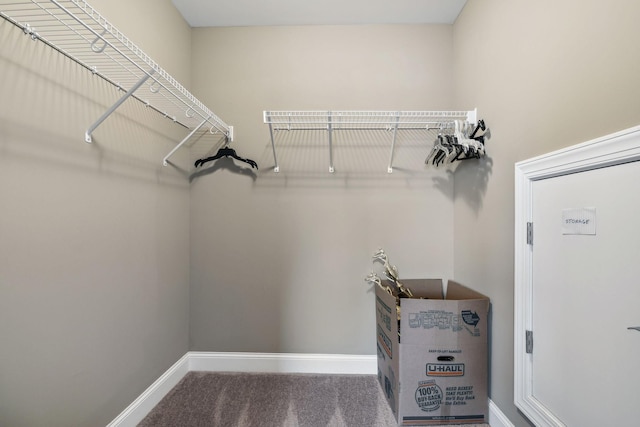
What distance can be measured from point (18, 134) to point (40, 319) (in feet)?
2.30

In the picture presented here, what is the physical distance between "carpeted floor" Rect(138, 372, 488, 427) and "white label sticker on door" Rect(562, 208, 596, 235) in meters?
1.37

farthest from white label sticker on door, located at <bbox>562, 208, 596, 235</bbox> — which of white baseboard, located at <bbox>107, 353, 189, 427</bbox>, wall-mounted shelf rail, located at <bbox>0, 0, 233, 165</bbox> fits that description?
white baseboard, located at <bbox>107, 353, 189, 427</bbox>

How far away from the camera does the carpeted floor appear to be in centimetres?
156

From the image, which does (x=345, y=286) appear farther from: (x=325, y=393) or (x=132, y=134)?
(x=132, y=134)

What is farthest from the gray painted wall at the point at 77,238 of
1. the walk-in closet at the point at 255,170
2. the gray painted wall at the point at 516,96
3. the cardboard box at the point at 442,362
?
the gray painted wall at the point at 516,96

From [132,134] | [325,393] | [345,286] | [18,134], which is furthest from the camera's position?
[345,286]

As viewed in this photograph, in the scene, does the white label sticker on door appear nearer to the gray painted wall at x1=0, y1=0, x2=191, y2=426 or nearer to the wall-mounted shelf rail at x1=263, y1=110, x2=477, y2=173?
the wall-mounted shelf rail at x1=263, y1=110, x2=477, y2=173

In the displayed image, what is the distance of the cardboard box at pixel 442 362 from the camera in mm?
1488

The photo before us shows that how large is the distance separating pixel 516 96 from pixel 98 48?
184cm

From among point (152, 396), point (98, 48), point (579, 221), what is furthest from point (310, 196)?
point (152, 396)

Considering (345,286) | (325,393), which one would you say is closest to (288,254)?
(345,286)

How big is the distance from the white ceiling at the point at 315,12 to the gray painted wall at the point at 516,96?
0.23 m

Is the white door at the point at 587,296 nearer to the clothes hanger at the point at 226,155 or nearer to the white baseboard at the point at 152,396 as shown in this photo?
the clothes hanger at the point at 226,155

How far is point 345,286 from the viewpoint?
6.65 feet
